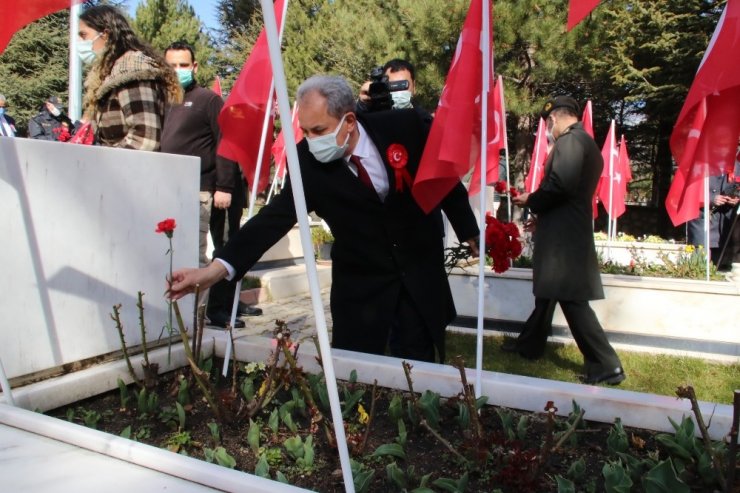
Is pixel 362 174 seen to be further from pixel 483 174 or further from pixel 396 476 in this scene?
pixel 396 476

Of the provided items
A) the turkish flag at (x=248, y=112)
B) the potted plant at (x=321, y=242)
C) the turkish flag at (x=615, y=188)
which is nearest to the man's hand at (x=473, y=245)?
the turkish flag at (x=248, y=112)

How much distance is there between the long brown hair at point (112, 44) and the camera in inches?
117

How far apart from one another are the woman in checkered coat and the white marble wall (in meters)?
0.45

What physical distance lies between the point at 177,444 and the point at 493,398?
1156mm

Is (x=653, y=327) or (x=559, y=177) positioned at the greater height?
(x=559, y=177)

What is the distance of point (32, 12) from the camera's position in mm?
2287

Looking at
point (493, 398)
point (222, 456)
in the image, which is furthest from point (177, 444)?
point (493, 398)

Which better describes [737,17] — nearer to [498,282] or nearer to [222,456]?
[222,456]

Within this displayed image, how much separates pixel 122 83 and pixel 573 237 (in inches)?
115

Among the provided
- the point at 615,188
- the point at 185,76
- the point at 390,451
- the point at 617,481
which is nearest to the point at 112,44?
the point at 185,76

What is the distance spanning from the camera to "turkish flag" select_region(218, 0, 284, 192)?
2.99m

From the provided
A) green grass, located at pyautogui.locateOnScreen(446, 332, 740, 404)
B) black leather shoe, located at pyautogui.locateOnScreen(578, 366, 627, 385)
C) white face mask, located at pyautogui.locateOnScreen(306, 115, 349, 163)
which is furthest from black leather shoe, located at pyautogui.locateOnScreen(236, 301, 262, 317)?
white face mask, located at pyautogui.locateOnScreen(306, 115, 349, 163)

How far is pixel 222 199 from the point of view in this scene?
452cm

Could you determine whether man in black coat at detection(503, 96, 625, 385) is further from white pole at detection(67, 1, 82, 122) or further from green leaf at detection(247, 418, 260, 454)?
white pole at detection(67, 1, 82, 122)
